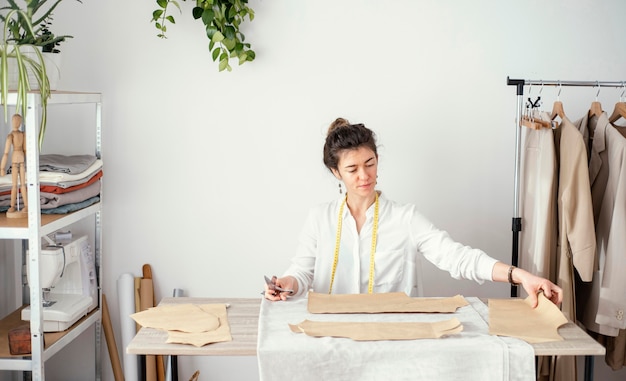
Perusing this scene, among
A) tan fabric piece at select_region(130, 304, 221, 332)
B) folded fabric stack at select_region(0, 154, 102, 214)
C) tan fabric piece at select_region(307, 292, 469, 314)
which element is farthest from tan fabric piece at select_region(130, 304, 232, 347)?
folded fabric stack at select_region(0, 154, 102, 214)

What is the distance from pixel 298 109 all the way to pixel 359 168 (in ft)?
2.31

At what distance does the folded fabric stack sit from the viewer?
315cm

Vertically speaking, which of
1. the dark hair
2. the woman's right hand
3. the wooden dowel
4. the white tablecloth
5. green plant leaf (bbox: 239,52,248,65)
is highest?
green plant leaf (bbox: 239,52,248,65)

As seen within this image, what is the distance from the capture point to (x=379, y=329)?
2387 mm

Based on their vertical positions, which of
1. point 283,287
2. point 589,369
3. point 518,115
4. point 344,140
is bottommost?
point 589,369

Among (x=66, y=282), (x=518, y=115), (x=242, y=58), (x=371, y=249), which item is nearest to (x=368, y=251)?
(x=371, y=249)

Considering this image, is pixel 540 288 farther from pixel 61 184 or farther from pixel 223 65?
pixel 61 184

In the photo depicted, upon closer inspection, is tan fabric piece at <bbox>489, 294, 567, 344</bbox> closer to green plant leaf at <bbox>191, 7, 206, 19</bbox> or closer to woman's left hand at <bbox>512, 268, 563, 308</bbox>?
woman's left hand at <bbox>512, 268, 563, 308</bbox>

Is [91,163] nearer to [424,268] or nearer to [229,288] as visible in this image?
[229,288]

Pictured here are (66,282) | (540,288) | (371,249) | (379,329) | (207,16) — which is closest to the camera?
(379,329)

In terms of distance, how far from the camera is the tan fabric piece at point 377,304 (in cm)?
258

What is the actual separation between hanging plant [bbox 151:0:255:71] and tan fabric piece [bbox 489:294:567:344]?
4.88 ft

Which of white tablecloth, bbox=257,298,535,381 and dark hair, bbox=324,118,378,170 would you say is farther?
dark hair, bbox=324,118,378,170

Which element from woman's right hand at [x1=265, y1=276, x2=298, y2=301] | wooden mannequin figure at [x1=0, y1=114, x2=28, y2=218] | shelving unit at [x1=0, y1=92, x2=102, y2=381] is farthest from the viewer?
wooden mannequin figure at [x1=0, y1=114, x2=28, y2=218]
